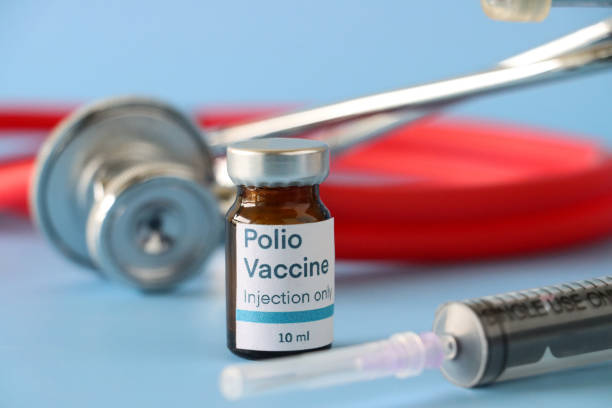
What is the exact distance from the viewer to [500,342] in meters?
1.10

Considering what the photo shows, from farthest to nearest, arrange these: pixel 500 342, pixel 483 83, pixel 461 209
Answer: pixel 461 209 < pixel 483 83 < pixel 500 342

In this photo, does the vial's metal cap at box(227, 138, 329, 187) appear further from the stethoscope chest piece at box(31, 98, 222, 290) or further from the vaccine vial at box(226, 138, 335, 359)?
the stethoscope chest piece at box(31, 98, 222, 290)

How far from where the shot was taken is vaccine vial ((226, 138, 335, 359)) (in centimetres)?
117

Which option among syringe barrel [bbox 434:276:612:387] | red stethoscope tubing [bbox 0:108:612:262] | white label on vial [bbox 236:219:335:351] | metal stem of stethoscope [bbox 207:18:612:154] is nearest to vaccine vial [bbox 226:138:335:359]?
white label on vial [bbox 236:219:335:351]

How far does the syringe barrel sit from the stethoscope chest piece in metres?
0.51

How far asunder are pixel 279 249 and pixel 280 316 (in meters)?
0.08

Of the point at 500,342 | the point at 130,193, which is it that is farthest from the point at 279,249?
the point at 130,193

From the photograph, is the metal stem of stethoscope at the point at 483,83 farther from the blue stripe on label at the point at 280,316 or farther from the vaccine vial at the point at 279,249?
the blue stripe on label at the point at 280,316

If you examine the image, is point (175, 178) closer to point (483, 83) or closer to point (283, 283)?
point (283, 283)

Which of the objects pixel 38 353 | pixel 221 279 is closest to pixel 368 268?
pixel 221 279

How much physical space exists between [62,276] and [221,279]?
28 centimetres

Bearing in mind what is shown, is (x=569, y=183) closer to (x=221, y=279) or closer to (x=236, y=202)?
(x=221, y=279)

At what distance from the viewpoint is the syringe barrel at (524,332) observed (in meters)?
1.11

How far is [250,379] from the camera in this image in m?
0.96
